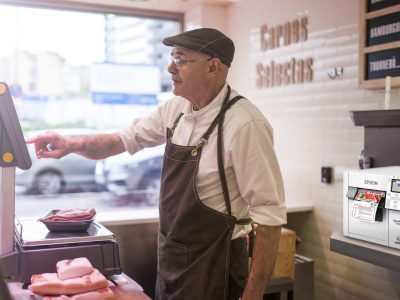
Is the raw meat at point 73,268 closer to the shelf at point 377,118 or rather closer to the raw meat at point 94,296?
the raw meat at point 94,296

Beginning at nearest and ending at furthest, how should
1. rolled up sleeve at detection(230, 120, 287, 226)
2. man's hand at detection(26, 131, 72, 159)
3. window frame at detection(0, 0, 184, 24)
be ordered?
1. rolled up sleeve at detection(230, 120, 287, 226)
2. man's hand at detection(26, 131, 72, 159)
3. window frame at detection(0, 0, 184, 24)

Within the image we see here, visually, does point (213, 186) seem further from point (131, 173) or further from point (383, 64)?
point (131, 173)

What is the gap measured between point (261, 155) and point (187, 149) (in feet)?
1.05

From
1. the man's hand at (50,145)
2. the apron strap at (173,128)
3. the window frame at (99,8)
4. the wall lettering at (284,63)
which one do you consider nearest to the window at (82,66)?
the window frame at (99,8)

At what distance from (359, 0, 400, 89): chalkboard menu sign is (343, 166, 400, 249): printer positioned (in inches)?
28.2

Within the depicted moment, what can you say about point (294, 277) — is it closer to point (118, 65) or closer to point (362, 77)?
point (362, 77)

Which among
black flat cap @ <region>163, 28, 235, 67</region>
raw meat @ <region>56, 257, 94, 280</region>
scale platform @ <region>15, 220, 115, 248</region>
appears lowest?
raw meat @ <region>56, 257, 94, 280</region>

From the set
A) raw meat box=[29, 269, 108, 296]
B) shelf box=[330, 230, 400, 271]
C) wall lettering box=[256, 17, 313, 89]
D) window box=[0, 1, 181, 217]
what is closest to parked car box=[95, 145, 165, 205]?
window box=[0, 1, 181, 217]

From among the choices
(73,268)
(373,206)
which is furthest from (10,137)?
(373,206)

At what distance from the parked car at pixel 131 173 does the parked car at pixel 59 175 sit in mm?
178

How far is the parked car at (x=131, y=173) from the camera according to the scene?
674 cm

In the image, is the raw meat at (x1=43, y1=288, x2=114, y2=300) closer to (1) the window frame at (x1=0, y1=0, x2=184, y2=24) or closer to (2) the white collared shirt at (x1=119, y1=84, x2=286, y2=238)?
(2) the white collared shirt at (x1=119, y1=84, x2=286, y2=238)

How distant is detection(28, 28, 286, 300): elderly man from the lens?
6.21 feet

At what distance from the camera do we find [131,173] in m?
6.86
